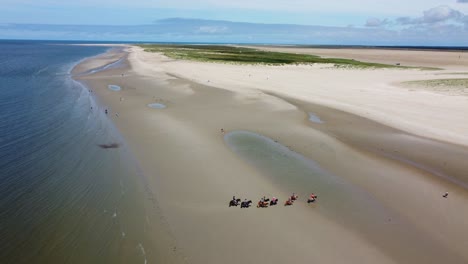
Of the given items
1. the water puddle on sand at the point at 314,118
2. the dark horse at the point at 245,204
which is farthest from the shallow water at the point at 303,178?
the water puddle on sand at the point at 314,118

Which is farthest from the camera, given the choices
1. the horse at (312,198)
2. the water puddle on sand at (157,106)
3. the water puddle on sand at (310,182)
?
→ the water puddle on sand at (157,106)

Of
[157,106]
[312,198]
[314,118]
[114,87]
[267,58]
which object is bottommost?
[114,87]

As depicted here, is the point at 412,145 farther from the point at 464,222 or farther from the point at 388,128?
the point at 464,222

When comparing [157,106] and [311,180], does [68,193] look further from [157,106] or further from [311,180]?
[157,106]

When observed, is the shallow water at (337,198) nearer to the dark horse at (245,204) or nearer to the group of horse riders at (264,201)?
the group of horse riders at (264,201)

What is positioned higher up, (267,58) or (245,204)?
(267,58)

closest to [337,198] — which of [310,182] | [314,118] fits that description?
[310,182]
